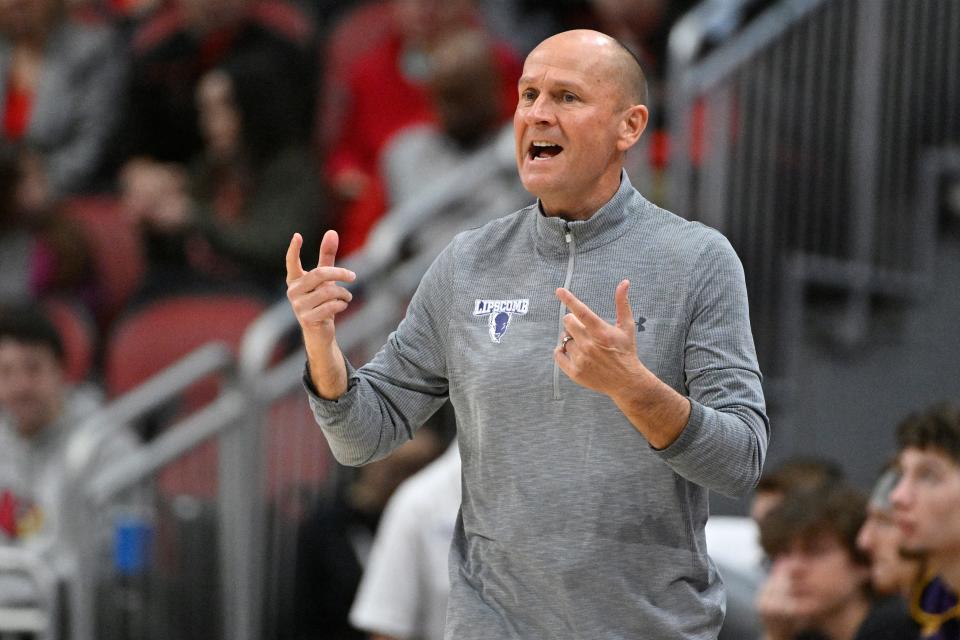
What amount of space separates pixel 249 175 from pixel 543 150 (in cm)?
505

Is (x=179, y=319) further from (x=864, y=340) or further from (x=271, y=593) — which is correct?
(x=864, y=340)

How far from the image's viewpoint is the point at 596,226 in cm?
278

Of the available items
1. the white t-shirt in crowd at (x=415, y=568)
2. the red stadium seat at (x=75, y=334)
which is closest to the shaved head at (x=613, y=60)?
the white t-shirt in crowd at (x=415, y=568)

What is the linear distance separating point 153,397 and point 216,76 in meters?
2.32

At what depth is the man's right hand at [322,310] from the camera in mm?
2668

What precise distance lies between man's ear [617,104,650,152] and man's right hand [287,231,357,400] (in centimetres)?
52

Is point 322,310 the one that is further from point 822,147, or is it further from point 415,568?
point 822,147

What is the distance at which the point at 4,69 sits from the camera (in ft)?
28.1

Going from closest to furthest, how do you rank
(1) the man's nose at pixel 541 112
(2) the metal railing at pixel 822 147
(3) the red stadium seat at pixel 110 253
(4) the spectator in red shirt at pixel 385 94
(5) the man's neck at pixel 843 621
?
(1) the man's nose at pixel 541 112 → (5) the man's neck at pixel 843 621 → (2) the metal railing at pixel 822 147 → (4) the spectator in red shirt at pixel 385 94 → (3) the red stadium seat at pixel 110 253

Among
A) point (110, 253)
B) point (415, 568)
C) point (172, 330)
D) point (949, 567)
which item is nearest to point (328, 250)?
point (949, 567)

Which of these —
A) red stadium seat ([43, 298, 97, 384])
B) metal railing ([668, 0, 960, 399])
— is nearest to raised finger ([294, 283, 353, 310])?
metal railing ([668, 0, 960, 399])

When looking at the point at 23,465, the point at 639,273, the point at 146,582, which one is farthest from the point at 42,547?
the point at 639,273

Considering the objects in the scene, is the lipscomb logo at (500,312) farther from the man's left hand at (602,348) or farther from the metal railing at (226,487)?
the metal railing at (226,487)

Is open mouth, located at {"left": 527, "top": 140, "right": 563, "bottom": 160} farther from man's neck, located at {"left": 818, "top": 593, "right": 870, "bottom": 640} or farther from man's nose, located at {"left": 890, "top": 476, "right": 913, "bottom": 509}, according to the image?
man's neck, located at {"left": 818, "top": 593, "right": 870, "bottom": 640}
